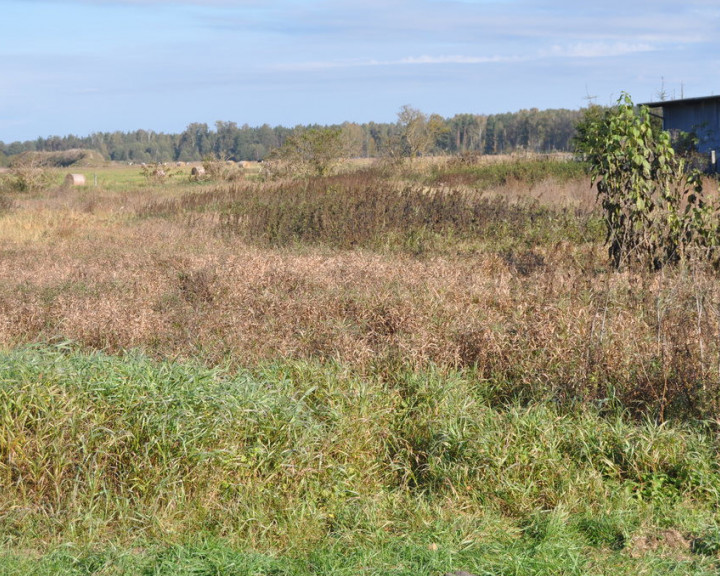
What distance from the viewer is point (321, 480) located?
4434 millimetres

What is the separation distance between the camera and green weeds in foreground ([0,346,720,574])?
3615mm

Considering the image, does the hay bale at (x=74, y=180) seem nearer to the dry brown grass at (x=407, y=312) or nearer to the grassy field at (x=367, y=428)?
the dry brown grass at (x=407, y=312)

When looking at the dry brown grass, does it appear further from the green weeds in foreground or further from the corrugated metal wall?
the corrugated metal wall

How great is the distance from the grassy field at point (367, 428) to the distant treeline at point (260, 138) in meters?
67.3

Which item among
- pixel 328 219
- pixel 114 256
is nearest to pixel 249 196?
pixel 328 219

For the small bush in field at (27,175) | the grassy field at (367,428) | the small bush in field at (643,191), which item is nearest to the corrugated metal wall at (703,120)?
the small bush in field at (643,191)

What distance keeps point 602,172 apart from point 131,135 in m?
157

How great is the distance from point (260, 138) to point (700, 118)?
322ft

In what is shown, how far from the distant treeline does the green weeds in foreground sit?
69.6 m

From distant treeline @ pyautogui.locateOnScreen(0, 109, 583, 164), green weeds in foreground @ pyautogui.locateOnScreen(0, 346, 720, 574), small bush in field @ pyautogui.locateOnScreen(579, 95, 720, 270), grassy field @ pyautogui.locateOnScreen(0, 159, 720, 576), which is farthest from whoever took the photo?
distant treeline @ pyautogui.locateOnScreen(0, 109, 583, 164)

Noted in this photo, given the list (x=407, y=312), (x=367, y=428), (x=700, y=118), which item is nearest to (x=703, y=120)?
(x=700, y=118)

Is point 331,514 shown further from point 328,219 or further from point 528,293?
point 328,219

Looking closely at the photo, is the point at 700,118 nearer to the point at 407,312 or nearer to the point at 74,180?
the point at 407,312

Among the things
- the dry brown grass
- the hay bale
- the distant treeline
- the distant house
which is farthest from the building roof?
the distant treeline
